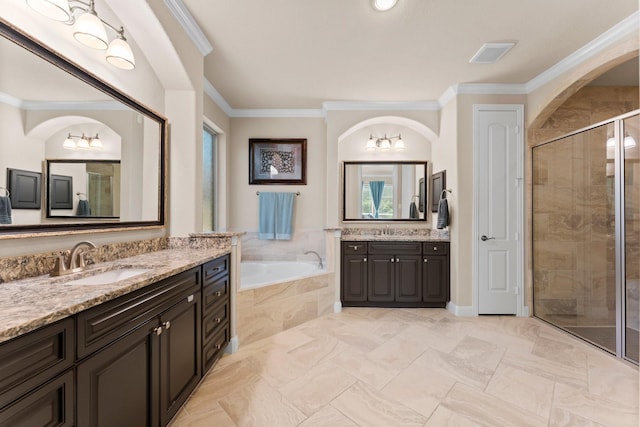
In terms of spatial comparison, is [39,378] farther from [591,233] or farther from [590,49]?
[590,49]

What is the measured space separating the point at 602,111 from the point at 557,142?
2.59 ft

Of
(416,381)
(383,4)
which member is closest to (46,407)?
(416,381)

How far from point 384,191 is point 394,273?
1.15 metres

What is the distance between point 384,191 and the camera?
3.84 meters

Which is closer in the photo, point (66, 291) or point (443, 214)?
point (66, 291)

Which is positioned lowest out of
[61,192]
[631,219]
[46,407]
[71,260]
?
[46,407]

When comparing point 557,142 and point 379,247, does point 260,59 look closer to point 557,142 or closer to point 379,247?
point 379,247

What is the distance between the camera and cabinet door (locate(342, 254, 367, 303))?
133 inches

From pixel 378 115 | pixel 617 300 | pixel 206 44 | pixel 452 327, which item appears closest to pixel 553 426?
pixel 452 327

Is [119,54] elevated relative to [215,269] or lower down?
elevated

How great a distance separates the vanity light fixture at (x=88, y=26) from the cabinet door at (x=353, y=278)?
9.01ft

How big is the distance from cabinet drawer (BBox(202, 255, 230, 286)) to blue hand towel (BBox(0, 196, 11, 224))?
913 millimetres

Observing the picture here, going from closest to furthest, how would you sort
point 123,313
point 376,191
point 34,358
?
point 34,358 → point 123,313 → point 376,191

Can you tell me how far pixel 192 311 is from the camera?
1.66 meters
